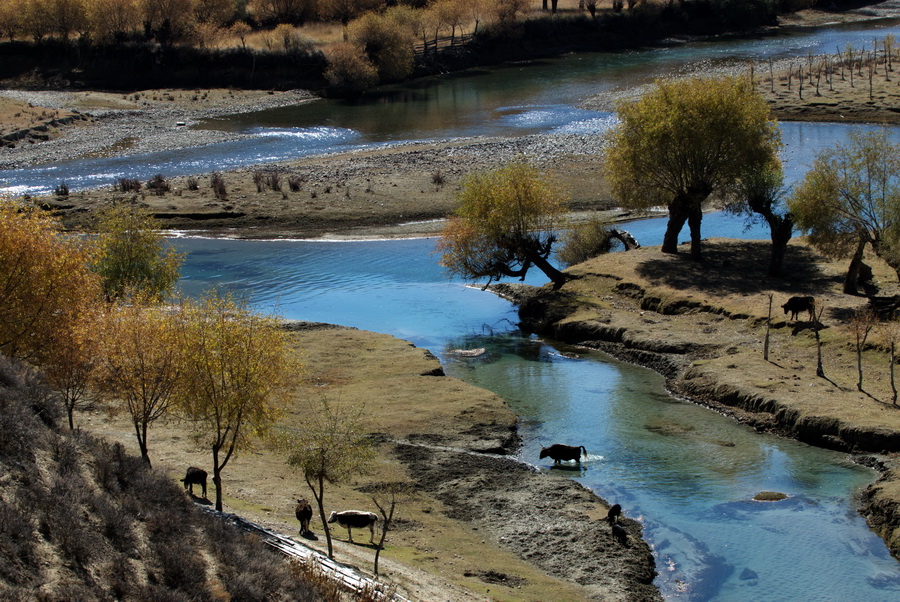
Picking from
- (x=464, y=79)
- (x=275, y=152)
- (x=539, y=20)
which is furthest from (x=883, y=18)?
(x=275, y=152)

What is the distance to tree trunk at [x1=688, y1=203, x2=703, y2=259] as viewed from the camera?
56.5m

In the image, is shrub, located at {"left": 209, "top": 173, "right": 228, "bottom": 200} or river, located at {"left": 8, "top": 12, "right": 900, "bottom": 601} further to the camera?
shrub, located at {"left": 209, "top": 173, "right": 228, "bottom": 200}

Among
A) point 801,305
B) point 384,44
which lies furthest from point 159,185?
point 384,44

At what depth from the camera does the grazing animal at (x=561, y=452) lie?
34938 millimetres

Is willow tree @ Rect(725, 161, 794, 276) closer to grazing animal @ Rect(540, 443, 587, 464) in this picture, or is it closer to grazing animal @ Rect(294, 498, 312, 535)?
grazing animal @ Rect(540, 443, 587, 464)

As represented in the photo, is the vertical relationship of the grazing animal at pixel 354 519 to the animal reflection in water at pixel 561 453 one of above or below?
above

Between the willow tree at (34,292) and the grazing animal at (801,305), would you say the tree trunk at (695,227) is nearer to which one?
the grazing animal at (801,305)

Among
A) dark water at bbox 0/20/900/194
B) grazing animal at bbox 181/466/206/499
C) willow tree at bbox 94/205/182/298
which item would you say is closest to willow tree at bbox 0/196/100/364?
grazing animal at bbox 181/466/206/499

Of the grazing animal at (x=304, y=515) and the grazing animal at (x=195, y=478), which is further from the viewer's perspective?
the grazing animal at (x=195, y=478)

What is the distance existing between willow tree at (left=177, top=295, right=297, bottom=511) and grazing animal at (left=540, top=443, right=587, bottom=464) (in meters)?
11.8

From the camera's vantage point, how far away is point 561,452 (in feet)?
115

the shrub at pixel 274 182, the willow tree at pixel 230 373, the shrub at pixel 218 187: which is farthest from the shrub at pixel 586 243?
the willow tree at pixel 230 373

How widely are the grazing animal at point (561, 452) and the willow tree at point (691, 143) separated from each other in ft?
83.7

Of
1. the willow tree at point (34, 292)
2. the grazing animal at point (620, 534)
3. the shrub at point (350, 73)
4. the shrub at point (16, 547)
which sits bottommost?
the grazing animal at point (620, 534)
